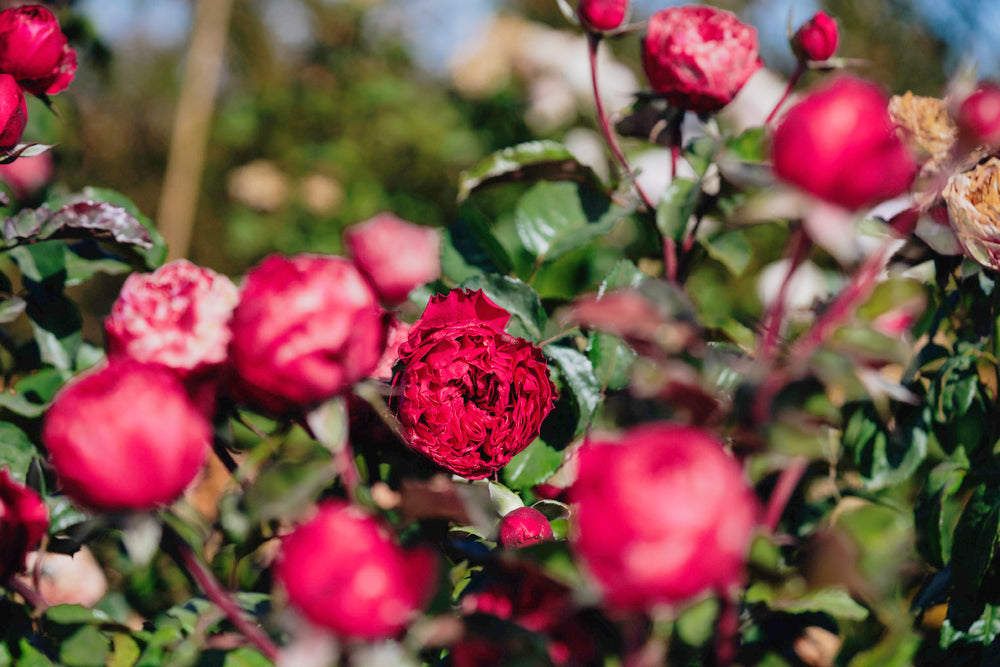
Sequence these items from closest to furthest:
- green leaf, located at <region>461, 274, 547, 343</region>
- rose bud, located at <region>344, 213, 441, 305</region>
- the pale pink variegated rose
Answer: the pale pink variegated rose, green leaf, located at <region>461, 274, 547, 343</region>, rose bud, located at <region>344, 213, 441, 305</region>

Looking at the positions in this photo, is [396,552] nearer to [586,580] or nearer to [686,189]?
[586,580]

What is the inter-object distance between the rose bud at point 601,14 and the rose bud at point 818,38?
0.13 metres

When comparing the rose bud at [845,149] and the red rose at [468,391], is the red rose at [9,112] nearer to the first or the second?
the red rose at [468,391]

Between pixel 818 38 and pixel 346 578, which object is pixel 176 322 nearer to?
pixel 346 578

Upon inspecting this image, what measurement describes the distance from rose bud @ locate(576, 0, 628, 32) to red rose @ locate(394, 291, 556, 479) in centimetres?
26

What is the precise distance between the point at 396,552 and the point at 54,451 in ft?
0.41

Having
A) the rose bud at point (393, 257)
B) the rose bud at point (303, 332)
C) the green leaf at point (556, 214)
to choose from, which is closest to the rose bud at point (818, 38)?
the green leaf at point (556, 214)

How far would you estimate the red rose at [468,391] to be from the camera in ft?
1.36

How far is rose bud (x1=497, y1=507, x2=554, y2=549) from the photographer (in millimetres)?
367

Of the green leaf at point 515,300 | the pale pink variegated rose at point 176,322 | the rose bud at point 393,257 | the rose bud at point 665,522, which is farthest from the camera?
the rose bud at point 393,257

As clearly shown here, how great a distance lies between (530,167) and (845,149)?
359 millimetres

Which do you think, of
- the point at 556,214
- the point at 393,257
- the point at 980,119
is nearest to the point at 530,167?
the point at 556,214

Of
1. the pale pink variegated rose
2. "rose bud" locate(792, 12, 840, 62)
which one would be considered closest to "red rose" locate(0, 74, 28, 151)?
the pale pink variegated rose

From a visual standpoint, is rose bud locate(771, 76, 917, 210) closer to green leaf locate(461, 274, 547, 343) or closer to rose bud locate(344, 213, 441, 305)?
green leaf locate(461, 274, 547, 343)
